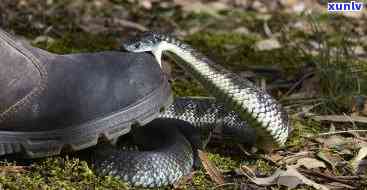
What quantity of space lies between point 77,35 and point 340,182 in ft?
12.3

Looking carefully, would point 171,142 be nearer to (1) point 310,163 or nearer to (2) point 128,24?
(1) point 310,163

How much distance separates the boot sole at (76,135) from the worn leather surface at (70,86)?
0.04 metres

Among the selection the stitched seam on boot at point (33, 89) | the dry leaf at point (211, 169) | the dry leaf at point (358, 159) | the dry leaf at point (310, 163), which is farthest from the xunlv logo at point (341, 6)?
the stitched seam on boot at point (33, 89)

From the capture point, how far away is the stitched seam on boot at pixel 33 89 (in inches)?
149

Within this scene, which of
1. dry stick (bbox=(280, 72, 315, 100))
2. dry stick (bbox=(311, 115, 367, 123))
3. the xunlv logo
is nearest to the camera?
dry stick (bbox=(311, 115, 367, 123))

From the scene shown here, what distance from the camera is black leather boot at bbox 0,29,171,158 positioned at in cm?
379

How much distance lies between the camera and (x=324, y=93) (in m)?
5.41

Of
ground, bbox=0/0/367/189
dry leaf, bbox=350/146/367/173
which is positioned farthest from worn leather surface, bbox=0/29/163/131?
dry leaf, bbox=350/146/367/173

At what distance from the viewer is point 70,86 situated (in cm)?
389

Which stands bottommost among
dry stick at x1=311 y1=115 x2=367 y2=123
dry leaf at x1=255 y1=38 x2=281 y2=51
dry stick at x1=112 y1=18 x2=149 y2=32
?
dry stick at x1=311 y1=115 x2=367 y2=123

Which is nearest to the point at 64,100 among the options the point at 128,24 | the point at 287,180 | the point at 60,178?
the point at 60,178

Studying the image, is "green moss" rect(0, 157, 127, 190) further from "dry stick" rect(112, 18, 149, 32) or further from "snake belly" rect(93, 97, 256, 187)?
"dry stick" rect(112, 18, 149, 32)

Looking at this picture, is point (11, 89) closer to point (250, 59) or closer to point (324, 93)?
point (324, 93)

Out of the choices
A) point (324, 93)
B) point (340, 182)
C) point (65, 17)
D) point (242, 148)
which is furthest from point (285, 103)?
point (65, 17)
